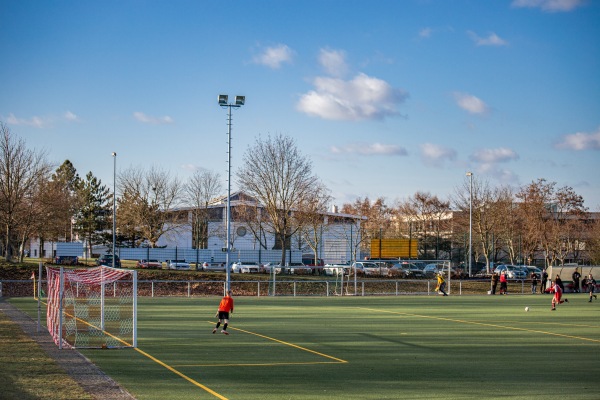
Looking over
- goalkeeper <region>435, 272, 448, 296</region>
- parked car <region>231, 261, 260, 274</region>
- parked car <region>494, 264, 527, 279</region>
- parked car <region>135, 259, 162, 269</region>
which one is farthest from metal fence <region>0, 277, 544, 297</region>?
parked car <region>135, 259, 162, 269</region>

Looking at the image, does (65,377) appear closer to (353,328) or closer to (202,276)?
(353,328)

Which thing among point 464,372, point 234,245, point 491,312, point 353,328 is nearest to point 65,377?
point 464,372

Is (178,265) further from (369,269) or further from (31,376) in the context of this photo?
(31,376)

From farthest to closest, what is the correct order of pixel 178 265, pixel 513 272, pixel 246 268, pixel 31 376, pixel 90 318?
1. pixel 513 272
2. pixel 178 265
3. pixel 246 268
4. pixel 90 318
5. pixel 31 376

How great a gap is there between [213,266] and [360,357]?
2038 inches

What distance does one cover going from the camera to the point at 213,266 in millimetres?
69938

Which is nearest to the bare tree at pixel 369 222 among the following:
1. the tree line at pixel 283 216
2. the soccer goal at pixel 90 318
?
the tree line at pixel 283 216

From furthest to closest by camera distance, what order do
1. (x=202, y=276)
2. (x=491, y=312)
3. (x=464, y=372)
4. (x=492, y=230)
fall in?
(x=492, y=230) < (x=202, y=276) < (x=491, y=312) < (x=464, y=372)

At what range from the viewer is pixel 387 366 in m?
17.5

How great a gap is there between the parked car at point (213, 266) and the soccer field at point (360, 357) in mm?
33959

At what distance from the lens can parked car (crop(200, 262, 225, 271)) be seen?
68.4 m

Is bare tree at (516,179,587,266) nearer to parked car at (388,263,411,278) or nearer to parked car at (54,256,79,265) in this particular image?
parked car at (388,263,411,278)

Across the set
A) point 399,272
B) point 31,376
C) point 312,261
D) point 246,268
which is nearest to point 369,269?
point 399,272

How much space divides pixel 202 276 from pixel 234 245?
27.4 meters
